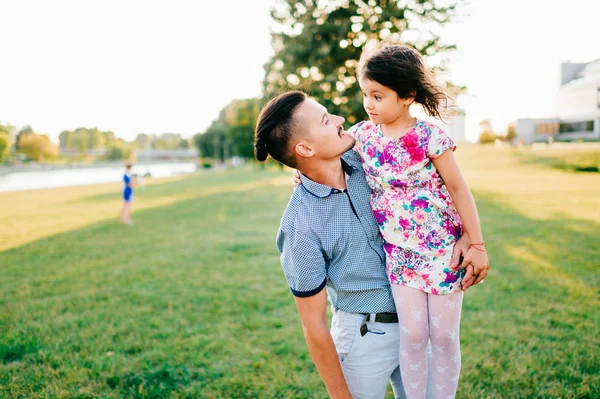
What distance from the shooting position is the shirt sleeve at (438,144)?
1769 millimetres

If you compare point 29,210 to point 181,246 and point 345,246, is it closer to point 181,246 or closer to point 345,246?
point 181,246

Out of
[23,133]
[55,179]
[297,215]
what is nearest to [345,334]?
[297,215]

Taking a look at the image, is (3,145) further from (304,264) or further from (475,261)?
(475,261)

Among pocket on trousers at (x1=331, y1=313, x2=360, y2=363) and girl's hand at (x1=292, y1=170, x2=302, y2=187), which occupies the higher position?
girl's hand at (x1=292, y1=170, x2=302, y2=187)

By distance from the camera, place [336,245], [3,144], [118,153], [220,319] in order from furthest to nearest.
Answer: [118,153] → [3,144] → [220,319] → [336,245]

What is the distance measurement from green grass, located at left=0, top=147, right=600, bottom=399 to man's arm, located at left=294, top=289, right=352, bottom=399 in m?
1.73

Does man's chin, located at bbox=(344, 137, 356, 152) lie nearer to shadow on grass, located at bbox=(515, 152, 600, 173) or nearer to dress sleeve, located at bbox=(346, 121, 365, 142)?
dress sleeve, located at bbox=(346, 121, 365, 142)

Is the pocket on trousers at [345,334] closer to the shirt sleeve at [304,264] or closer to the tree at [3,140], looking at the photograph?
the shirt sleeve at [304,264]

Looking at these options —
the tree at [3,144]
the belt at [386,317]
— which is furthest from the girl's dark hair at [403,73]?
the tree at [3,144]

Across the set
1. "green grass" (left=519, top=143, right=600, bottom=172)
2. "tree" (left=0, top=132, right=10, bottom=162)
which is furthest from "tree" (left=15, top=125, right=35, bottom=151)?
"green grass" (left=519, top=143, right=600, bottom=172)

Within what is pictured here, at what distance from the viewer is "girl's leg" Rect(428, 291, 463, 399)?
1862 mm

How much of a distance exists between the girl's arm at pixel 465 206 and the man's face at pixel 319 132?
42cm

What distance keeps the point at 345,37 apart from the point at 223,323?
8850 millimetres

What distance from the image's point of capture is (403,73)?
5.98 feet
